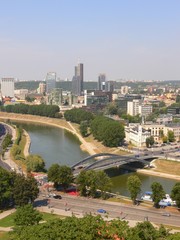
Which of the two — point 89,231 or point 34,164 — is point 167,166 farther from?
point 89,231

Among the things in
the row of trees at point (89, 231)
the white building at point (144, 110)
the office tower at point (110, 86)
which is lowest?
the row of trees at point (89, 231)

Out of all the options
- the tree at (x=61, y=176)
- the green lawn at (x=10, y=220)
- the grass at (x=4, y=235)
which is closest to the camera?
the grass at (x=4, y=235)

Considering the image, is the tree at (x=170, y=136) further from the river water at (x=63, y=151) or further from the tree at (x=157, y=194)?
the tree at (x=157, y=194)

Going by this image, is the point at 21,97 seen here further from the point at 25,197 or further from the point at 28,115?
the point at 25,197

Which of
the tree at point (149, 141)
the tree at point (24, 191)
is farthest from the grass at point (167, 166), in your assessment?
the tree at point (24, 191)

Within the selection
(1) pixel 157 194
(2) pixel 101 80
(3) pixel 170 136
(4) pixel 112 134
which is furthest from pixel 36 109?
(2) pixel 101 80

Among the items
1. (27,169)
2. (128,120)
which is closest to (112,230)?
(27,169)

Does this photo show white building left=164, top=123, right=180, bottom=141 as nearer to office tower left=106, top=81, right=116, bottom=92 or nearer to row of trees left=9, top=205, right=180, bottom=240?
row of trees left=9, top=205, right=180, bottom=240
